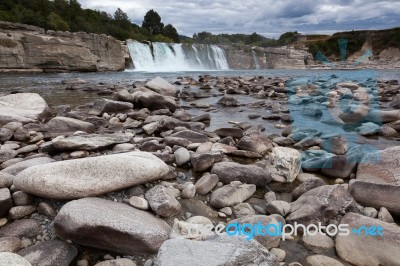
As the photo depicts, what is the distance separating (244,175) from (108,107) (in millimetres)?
5519

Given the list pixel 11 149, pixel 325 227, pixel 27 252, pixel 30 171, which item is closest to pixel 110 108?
pixel 11 149

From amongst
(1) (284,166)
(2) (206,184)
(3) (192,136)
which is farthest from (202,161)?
(3) (192,136)

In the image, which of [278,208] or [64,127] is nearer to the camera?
[278,208]

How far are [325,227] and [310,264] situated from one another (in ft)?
1.90

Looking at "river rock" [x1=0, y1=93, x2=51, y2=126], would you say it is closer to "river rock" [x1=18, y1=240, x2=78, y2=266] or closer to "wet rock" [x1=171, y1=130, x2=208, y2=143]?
"wet rock" [x1=171, y1=130, x2=208, y2=143]

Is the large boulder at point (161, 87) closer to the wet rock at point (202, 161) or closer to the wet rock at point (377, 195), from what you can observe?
the wet rock at point (202, 161)

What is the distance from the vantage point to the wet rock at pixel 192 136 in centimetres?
576

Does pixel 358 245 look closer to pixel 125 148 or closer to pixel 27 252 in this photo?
pixel 27 252

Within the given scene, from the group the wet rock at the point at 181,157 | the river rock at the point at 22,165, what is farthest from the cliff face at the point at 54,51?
the wet rock at the point at 181,157

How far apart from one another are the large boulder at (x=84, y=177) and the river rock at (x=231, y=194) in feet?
2.62

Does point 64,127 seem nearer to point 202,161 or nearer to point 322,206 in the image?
point 202,161

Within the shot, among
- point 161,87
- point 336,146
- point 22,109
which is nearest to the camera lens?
point 336,146

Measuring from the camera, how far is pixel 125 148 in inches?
191

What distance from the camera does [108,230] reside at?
2.61 metres
